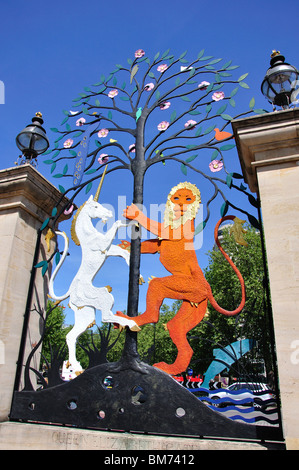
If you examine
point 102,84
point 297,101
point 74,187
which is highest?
point 102,84

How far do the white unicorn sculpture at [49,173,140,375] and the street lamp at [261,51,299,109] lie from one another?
2714mm

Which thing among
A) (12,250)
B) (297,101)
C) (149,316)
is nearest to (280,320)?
(149,316)

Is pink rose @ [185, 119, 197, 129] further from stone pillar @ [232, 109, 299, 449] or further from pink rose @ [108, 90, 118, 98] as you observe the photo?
pink rose @ [108, 90, 118, 98]

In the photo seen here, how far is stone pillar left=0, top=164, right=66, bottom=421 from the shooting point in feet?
14.5

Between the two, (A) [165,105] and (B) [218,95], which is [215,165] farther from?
(A) [165,105]

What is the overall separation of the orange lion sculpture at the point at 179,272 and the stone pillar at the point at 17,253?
61.5 inches

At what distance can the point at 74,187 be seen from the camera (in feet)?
18.0

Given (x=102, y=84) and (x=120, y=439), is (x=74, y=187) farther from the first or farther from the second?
(x=120, y=439)

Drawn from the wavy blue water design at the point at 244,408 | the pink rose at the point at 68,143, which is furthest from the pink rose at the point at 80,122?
the wavy blue water design at the point at 244,408

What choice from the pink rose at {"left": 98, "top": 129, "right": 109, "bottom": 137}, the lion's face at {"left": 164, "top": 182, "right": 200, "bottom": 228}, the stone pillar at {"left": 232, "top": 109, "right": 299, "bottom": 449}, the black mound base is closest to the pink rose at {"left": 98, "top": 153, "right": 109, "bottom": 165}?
the pink rose at {"left": 98, "top": 129, "right": 109, "bottom": 137}

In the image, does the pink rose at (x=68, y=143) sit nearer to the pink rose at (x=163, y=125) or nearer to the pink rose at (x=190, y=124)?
the pink rose at (x=163, y=125)

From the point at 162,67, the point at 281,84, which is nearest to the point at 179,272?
the point at 281,84

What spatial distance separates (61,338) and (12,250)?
67.2 feet

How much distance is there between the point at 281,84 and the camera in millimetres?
4230
